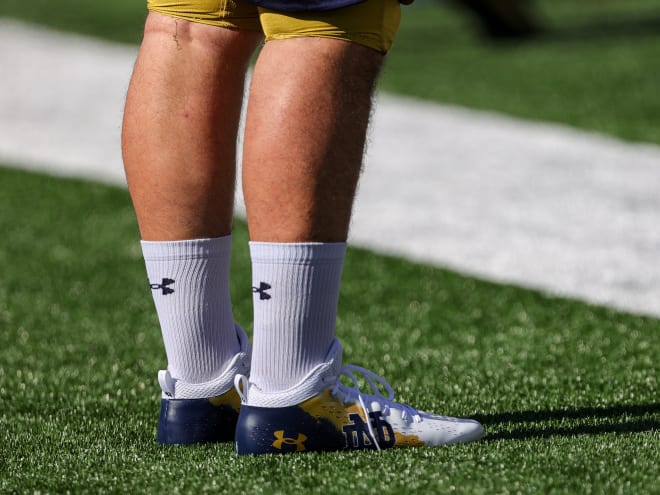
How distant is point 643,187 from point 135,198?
111 inches

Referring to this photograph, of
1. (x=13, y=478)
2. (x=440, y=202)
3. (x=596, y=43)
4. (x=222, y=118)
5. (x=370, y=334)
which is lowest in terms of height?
(x=596, y=43)

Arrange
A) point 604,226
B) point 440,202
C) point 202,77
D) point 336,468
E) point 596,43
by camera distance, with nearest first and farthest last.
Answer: point 336,468
point 202,77
point 604,226
point 440,202
point 596,43

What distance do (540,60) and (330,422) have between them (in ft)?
19.9

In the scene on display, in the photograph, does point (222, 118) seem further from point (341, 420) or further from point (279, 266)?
point (341, 420)

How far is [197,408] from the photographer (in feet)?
5.76

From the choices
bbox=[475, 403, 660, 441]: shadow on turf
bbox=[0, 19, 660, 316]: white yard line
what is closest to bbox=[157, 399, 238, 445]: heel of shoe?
bbox=[475, 403, 660, 441]: shadow on turf

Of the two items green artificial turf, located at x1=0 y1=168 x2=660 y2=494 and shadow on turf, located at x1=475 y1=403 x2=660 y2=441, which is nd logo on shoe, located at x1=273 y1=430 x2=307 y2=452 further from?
shadow on turf, located at x1=475 y1=403 x2=660 y2=441

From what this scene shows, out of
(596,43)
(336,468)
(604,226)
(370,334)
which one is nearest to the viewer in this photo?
(336,468)

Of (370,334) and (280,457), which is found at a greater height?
(280,457)

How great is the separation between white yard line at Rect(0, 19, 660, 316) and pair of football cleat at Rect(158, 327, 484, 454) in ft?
4.16

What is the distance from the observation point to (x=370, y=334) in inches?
107

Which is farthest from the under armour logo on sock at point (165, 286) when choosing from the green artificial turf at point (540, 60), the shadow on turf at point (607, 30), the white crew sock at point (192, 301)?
the shadow on turf at point (607, 30)

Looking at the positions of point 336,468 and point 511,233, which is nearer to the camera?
point 336,468

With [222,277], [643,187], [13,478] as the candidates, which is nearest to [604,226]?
[643,187]
